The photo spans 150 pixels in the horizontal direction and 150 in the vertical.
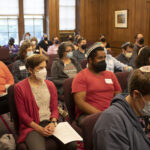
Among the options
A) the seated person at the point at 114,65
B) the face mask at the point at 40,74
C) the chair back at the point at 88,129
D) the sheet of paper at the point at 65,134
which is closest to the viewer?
the chair back at the point at 88,129

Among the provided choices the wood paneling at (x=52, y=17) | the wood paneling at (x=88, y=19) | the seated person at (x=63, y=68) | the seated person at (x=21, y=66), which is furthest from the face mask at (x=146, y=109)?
the wood paneling at (x=88, y=19)

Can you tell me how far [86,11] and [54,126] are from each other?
9.35 metres

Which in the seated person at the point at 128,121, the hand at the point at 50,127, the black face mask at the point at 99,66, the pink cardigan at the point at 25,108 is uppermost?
the black face mask at the point at 99,66

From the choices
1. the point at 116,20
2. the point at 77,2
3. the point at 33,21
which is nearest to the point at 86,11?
the point at 77,2

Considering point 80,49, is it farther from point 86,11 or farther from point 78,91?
point 86,11

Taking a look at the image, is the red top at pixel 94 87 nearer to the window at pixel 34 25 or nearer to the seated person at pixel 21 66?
the seated person at pixel 21 66

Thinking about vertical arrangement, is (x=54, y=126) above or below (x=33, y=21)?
below

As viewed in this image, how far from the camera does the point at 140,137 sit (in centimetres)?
154

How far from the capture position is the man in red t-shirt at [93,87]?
2.97 m

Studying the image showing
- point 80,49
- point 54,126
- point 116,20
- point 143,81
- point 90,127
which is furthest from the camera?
point 116,20

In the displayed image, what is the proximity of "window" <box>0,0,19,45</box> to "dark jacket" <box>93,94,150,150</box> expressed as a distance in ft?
32.0

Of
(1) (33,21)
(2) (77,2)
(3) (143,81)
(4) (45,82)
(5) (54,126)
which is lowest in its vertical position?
(5) (54,126)

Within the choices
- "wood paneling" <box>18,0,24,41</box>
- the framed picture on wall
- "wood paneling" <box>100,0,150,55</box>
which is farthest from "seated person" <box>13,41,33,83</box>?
the framed picture on wall

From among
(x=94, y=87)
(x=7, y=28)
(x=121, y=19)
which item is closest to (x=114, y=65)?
(x=94, y=87)
